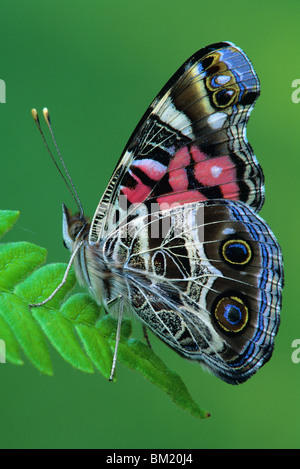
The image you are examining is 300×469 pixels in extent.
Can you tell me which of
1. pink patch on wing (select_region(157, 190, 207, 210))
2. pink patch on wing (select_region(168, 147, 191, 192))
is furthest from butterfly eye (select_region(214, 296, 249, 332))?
pink patch on wing (select_region(168, 147, 191, 192))

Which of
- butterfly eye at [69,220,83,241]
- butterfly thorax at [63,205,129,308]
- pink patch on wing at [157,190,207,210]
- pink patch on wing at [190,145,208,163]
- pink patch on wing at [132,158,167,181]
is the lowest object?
butterfly thorax at [63,205,129,308]

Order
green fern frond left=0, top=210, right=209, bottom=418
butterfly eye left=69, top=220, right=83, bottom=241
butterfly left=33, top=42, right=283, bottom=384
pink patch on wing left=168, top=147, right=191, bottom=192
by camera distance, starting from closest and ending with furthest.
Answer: green fern frond left=0, top=210, right=209, bottom=418 < butterfly left=33, top=42, right=283, bottom=384 < pink patch on wing left=168, top=147, right=191, bottom=192 < butterfly eye left=69, top=220, right=83, bottom=241

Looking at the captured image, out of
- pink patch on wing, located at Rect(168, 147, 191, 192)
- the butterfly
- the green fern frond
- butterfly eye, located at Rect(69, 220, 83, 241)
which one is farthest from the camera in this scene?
butterfly eye, located at Rect(69, 220, 83, 241)

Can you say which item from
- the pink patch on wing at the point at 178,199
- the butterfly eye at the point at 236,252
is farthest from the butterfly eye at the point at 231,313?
the pink patch on wing at the point at 178,199

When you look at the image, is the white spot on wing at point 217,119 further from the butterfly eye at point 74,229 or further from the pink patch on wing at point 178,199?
the butterfly eye at point 74,229

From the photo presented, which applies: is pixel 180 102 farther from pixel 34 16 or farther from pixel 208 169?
pixel 34 16

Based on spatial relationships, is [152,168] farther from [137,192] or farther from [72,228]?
[72,228]

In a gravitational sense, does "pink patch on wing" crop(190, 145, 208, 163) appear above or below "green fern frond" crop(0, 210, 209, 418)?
above

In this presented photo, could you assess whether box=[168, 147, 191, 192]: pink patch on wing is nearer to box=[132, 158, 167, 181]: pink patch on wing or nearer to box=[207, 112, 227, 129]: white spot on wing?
box=[132, 158, 167, 181]: pink patch on wing
